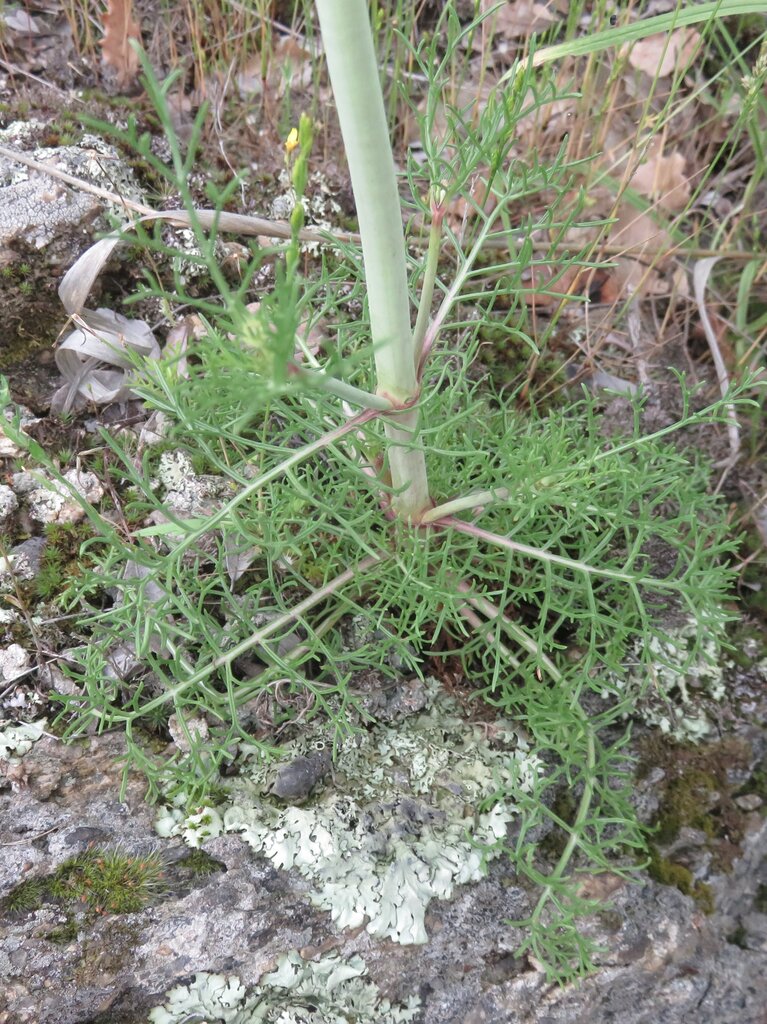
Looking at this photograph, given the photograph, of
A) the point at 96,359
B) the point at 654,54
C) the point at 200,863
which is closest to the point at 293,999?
the point at 200,863

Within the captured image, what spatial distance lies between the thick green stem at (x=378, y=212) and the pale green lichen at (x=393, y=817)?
610mm

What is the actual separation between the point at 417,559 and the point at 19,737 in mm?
925

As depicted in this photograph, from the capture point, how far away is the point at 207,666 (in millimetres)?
1507

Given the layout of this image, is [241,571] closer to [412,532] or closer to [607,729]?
[412,532]

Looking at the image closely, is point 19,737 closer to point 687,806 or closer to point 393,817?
point 393,817

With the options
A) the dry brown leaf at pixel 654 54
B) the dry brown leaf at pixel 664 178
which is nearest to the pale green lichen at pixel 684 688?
the dry brown leaf at pixel 664 178

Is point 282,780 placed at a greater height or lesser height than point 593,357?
lesser

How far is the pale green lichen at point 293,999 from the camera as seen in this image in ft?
4.34

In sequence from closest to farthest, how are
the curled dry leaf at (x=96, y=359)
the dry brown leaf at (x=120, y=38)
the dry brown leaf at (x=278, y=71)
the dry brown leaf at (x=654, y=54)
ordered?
1. the curled dry leaf at (x=96, y=359)
2. the dry brown leaf at (x=120, y=38)
3. the dry brown leaf at (x=278, y=71)
4. the dry brown leaf at (x=654, y=54)

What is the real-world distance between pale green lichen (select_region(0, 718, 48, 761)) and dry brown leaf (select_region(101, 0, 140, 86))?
209 centimetres

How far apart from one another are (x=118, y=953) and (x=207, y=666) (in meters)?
0.53

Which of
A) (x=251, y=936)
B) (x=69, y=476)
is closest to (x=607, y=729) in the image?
(x=251, y=936)

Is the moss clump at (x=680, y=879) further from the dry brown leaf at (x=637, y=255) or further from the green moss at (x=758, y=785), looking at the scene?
the dry brown leaf at (x=637, y=255)

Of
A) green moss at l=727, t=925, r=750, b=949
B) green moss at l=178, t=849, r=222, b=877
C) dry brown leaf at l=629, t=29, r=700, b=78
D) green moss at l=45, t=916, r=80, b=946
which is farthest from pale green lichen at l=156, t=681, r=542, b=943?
dry brown leaf at l=629, t=29, r=700, b=78
